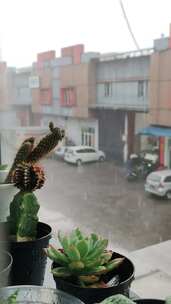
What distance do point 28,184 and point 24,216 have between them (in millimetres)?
45

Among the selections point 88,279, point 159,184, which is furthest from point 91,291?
point 159,184

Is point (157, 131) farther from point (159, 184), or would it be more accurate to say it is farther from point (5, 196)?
point (5, 196)

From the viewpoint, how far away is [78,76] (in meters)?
4.95

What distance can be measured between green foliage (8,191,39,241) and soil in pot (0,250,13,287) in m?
0.04

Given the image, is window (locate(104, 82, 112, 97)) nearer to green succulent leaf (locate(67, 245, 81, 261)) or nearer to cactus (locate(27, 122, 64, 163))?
cactus (locate(27, 122, 64, 163))

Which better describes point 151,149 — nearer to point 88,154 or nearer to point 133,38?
point 88,154

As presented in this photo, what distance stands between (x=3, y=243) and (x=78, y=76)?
15.4ft

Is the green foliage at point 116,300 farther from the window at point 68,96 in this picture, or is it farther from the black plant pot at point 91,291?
the window at point 68,96

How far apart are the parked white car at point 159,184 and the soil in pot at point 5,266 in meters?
3.42

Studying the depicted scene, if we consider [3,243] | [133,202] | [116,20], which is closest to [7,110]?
[3,243]

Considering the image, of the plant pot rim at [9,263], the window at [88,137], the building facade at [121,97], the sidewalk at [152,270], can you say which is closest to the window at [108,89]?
the building facade at [121,97]

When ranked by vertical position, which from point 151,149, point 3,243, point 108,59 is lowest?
point 151,149

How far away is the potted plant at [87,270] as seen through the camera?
1.18 ft

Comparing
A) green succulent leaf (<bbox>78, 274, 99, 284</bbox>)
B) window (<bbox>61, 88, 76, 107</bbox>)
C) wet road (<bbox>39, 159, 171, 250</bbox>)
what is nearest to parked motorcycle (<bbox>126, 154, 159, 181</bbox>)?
wet road (<bbox>39, 159, 171, 250</bbox>)
